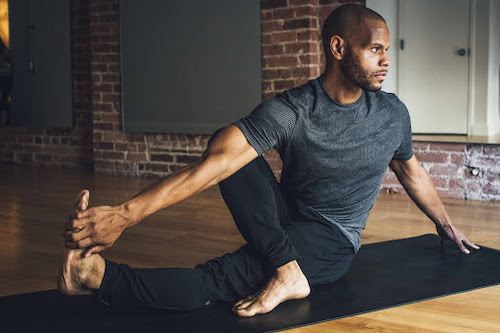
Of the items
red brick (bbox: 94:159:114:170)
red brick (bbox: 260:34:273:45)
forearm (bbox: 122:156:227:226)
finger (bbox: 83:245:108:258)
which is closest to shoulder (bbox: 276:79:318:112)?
forearm (bbox: 122:156:227:226)

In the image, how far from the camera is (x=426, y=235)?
379cm

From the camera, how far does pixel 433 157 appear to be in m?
5.19

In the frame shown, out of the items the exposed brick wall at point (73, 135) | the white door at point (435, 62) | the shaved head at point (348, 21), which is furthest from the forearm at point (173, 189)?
the exposed brick wall at point (73, 135)

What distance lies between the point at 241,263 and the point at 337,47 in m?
0.83

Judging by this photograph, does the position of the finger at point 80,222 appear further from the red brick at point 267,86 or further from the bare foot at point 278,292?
the red brick at point 267,86

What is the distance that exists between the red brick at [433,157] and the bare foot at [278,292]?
9.37 feet

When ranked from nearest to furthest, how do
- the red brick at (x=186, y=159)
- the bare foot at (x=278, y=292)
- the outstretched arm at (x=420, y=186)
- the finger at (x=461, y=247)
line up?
the bare foot at (x=278, y=292) < the outstretched arm at (x=420, y=186) < the finger at (x=461, y=247) < the red brick at (x=186, y=159)

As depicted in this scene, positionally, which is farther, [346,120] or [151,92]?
[151,92]

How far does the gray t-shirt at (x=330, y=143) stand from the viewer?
255 cm

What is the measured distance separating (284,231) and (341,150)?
36 cm

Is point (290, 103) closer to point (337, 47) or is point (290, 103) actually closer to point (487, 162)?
point (337, 47)

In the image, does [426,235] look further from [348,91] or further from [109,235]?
[109,235]

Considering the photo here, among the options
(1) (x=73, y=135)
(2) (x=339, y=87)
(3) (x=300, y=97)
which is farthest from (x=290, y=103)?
(1) (x=73, y=135)

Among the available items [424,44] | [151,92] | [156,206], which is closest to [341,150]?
[156,206]
